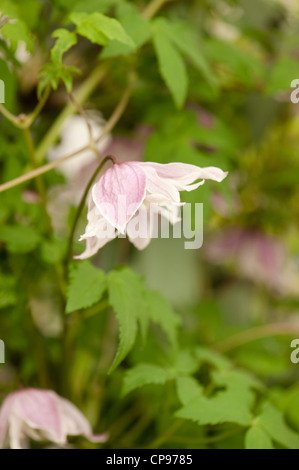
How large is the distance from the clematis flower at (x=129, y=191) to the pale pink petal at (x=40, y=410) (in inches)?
6.5

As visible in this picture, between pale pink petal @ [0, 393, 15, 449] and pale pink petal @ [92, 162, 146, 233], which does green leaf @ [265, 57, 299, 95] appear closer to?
pale pink petal @ [92, 162, 146, 233]

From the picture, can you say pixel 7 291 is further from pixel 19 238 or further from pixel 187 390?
pixel 187 390

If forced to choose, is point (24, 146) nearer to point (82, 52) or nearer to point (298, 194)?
point (82, 52)

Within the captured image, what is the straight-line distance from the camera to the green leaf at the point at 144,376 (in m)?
0.48

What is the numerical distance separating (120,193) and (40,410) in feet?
0.76

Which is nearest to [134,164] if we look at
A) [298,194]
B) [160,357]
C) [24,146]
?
[24,146]

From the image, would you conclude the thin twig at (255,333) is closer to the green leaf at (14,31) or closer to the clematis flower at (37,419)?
the clematis flower at (37,419)

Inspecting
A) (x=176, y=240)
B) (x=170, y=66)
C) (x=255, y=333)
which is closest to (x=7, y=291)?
(x=170, y=66)

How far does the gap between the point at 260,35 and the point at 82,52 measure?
10.7 inches

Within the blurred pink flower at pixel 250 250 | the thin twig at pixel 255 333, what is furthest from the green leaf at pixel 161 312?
the blurred pink flower at pixel 250 250

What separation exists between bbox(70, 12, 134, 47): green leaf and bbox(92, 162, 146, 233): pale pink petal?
11 cm

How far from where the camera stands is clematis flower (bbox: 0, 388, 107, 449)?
490mm

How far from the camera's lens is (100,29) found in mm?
429

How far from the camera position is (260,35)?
809 millimetres
